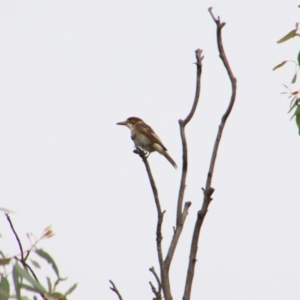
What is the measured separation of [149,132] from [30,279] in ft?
23.8

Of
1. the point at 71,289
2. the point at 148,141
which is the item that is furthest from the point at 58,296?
the point at 148,141

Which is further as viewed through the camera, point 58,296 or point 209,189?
point 209,189

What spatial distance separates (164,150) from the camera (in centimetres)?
958

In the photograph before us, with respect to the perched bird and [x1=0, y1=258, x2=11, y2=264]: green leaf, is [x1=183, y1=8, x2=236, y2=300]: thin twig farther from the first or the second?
the perched bird

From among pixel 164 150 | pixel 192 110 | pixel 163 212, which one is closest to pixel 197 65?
pixel 192 110

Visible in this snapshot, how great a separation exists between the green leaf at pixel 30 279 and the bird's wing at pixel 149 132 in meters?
7.11

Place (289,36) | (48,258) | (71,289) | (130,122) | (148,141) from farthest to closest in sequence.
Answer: (130,122), (148,141), (289,36), (48,258), (71,289)

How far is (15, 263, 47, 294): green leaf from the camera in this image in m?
2.30

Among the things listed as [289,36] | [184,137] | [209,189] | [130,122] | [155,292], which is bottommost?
[155,292]

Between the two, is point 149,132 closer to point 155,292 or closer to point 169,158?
point 169,158

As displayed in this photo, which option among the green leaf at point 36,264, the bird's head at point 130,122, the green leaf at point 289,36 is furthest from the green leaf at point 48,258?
the bird's head at point 130,122

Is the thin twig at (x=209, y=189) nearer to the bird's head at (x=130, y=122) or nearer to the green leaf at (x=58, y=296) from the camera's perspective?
the green leaf at (x=58, y=296)

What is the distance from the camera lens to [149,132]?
9.56 meters

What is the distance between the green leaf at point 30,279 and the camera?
7.54 ft
